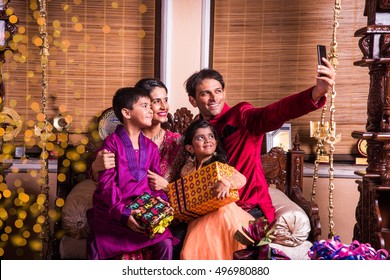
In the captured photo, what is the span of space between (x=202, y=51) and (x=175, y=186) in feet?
4.07

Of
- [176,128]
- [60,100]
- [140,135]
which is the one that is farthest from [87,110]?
[140,135]

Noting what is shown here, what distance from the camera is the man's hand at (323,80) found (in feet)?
7.07

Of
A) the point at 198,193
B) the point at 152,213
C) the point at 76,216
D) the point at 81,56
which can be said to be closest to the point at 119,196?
the point at 152,213

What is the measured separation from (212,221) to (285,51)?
1.58m

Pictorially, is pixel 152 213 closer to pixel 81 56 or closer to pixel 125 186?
pixel 125 186

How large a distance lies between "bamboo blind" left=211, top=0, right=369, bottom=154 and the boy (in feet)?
4.26

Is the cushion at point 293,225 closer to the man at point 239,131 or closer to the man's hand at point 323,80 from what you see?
the man at point 239,131

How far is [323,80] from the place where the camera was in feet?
7.11

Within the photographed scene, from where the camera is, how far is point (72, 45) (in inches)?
139

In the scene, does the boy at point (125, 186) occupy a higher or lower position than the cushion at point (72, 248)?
higher

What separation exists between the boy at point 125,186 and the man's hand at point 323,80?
0.67m

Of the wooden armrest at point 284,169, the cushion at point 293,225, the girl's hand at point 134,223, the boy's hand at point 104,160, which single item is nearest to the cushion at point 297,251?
the cushion at point 293,225
